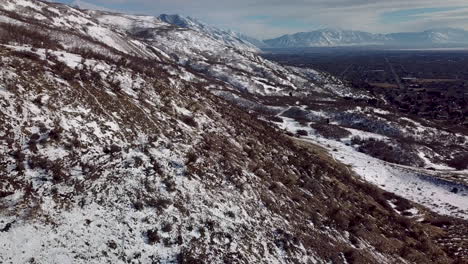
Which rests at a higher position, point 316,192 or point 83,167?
point 83,167

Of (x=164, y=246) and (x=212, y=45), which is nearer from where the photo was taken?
(x=164, y=246)

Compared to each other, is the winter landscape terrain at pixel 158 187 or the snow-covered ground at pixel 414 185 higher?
the winter landscape terrain at pixel 158 187

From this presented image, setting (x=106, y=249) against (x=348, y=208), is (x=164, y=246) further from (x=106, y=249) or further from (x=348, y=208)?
(x=348, y=208)

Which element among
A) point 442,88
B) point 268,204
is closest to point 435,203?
point 268,204

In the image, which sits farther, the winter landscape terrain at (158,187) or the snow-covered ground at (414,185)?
the snow-covered ground at (414,185)

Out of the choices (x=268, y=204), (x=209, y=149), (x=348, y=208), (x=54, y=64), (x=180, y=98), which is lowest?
(x=348, y=208)

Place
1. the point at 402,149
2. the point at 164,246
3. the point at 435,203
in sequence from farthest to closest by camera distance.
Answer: the point at 402,149 < the point at 435,203 < the point at 164,246

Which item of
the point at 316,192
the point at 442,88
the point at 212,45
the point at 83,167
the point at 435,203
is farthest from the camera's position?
the point at 442,88

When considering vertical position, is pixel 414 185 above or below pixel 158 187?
below

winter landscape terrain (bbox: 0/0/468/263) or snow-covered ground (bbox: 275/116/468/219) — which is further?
snow-covered ground (bbox: 275/116/468/219)

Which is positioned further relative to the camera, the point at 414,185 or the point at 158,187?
the point at 414,185

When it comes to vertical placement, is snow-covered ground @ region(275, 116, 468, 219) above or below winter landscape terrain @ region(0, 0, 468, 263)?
below
